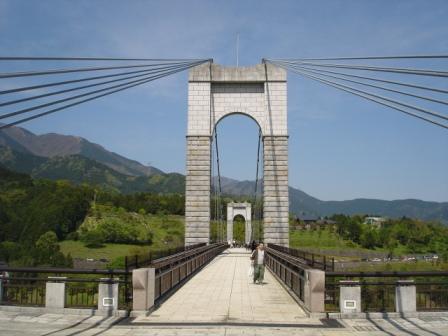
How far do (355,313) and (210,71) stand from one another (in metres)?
24.0

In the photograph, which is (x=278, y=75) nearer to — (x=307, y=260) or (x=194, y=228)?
(x=194, y=228)

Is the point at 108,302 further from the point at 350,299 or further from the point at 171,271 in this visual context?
the point at 350,299

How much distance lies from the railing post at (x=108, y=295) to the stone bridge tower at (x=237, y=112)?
65.2 ft

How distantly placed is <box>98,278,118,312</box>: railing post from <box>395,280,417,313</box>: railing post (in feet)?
18.0

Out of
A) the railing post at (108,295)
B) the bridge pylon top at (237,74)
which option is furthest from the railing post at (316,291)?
the bridge pylon top at (237,74)

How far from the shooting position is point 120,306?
1073 centimetres

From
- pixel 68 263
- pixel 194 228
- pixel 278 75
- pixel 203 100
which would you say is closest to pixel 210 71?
pixel 203 100

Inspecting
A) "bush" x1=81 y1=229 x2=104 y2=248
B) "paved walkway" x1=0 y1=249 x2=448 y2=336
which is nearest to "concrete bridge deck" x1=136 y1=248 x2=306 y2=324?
"paved walkway" x1=0 y1=249 x2=448 y2=336

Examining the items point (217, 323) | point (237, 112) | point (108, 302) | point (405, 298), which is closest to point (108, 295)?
point (108, 302)

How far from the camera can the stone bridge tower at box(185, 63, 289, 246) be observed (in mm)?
30844

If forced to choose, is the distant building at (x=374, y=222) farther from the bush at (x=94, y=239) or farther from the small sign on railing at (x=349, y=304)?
the small sign on railing at (x=349, y=304)

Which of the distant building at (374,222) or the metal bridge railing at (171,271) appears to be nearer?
the metal bridge railing at (171,271)

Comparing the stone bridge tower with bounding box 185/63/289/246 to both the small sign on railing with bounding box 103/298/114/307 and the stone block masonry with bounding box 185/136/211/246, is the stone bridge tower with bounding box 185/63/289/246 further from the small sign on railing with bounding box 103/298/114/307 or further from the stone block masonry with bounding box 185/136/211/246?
the small sign on railing with bounding box 103/298/114/307

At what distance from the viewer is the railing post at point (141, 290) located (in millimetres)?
10453
